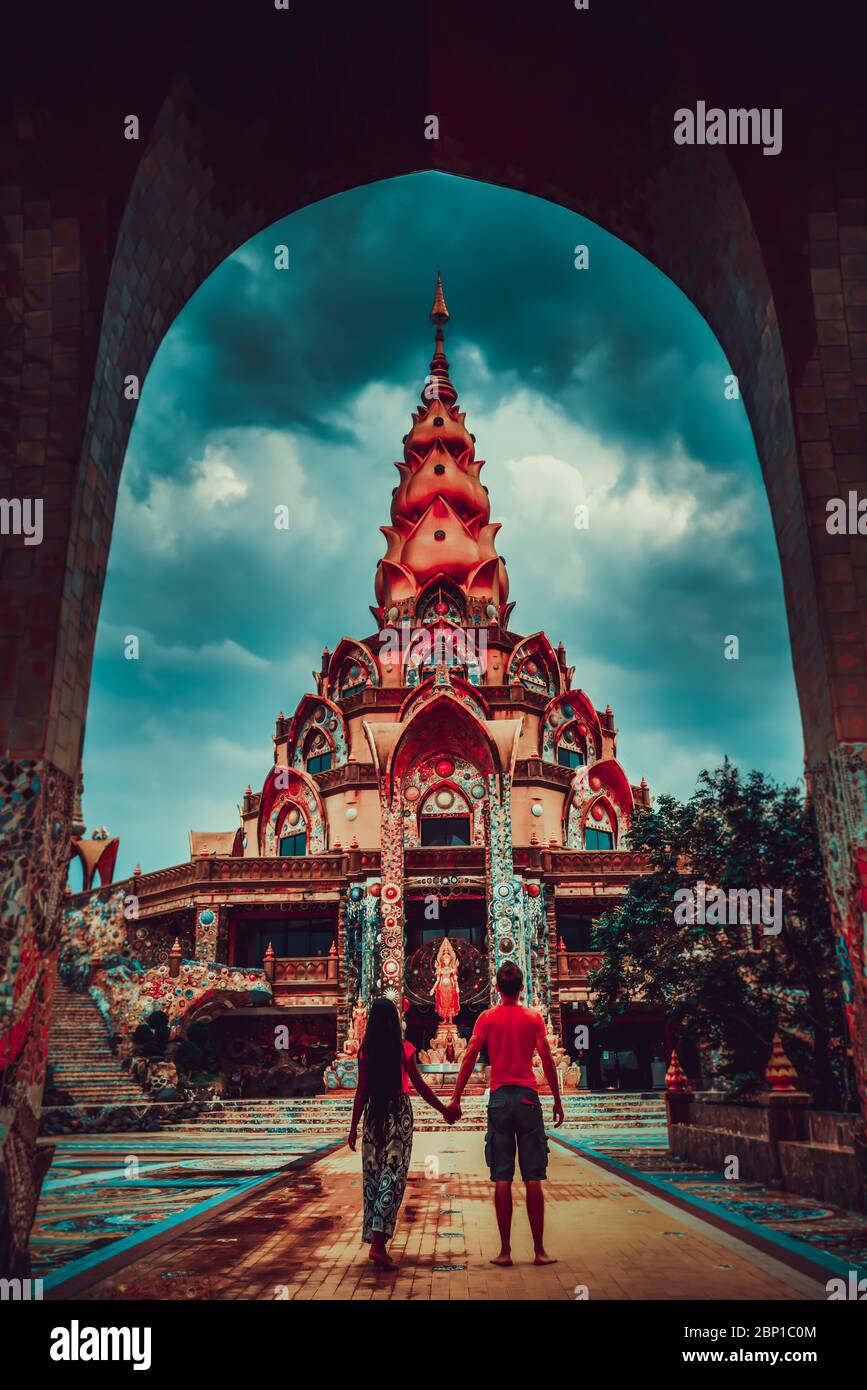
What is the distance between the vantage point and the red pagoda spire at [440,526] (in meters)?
36.9

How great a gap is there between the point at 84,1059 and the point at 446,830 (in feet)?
40.9

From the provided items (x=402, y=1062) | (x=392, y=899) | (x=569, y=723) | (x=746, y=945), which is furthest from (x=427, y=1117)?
(x=569, y=723)

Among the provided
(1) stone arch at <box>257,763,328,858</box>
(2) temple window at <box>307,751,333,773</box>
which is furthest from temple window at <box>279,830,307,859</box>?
(2) temple window at <box>307,751,333,773</box>

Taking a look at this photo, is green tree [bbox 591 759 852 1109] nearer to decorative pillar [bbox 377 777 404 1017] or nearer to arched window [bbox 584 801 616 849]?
decorative pillar [bbox 377 777 404 1017]

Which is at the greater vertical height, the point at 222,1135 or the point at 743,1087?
the point at 743,1087

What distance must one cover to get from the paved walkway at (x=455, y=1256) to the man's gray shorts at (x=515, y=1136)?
A: 549 mm

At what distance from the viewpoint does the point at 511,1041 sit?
20.0 feet

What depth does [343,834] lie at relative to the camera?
3291 cm

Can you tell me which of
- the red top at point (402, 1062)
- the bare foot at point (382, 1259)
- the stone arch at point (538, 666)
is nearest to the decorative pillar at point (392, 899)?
the stone arch at point (538, 666)

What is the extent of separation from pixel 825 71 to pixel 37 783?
23.0 feet

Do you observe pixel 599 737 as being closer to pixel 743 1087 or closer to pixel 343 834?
pixel 343 834

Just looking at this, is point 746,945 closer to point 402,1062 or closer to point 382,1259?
point 402,1062

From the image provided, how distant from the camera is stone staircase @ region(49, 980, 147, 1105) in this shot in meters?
20.7

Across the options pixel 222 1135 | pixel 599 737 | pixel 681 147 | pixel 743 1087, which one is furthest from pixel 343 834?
pixel 681 147
